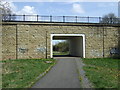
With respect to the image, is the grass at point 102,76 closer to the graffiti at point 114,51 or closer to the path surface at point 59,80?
the path surface at point 59,80

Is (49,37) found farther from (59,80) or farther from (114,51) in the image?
(59,80)

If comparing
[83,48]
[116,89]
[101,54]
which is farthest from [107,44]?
[116,89]

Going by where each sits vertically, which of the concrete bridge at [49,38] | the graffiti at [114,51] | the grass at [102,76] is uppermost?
the concrete bridge at [49,38]

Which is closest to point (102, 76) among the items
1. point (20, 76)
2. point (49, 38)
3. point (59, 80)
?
point (59, 80)

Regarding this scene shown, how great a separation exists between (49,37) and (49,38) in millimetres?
135

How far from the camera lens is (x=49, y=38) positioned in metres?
28.0

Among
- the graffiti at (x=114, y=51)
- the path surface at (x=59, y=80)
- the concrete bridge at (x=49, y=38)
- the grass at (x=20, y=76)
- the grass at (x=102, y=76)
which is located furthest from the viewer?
the graffiti at (x=114, y=51)

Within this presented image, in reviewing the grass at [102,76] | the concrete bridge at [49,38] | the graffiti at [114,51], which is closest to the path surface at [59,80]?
the grass at [102,76]

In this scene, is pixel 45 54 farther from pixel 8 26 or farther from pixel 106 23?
pixel 106 23

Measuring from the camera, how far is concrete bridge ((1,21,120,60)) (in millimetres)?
27484

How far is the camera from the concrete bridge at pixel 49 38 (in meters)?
27.5

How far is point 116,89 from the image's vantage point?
9.34 m

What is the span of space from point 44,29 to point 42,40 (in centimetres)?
151

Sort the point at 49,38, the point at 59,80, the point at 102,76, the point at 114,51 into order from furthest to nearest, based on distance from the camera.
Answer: the point at 114,51 → the point at 49,38 → the point at 102,76 → the point at 59,80
